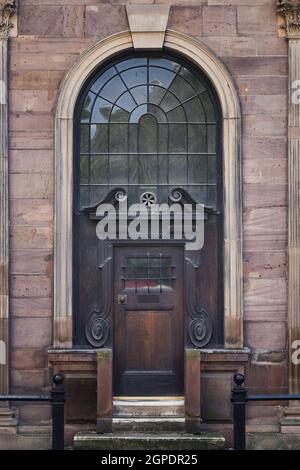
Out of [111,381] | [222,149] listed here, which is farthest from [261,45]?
[111,381]

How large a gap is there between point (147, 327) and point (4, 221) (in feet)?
7.35

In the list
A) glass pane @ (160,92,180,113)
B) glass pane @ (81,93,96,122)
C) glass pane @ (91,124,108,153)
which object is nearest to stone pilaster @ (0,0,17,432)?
glass pane @ (81,93,96,122)

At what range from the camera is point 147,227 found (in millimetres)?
10797

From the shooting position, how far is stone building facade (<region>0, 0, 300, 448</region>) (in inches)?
415

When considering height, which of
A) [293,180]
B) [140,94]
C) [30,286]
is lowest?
[30,286]

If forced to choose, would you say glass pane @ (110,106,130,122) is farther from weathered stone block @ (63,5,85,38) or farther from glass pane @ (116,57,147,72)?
weathered stone block @ (63,5,85,38)

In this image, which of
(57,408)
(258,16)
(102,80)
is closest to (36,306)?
(57,408)

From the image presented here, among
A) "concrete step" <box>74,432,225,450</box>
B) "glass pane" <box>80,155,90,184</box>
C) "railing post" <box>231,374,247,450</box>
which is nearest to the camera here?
"railing post" <box>231,374,247,450</box>

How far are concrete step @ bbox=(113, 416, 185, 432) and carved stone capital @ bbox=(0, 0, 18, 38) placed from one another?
5.02 meters

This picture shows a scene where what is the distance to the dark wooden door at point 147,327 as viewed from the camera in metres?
10.8

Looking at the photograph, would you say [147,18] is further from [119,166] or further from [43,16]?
[119,166]

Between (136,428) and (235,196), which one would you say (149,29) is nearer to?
(235,196)

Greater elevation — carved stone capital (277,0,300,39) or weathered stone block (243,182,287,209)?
carved stone capital (277,0,300,39)

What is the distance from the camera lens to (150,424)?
10.3 meters
